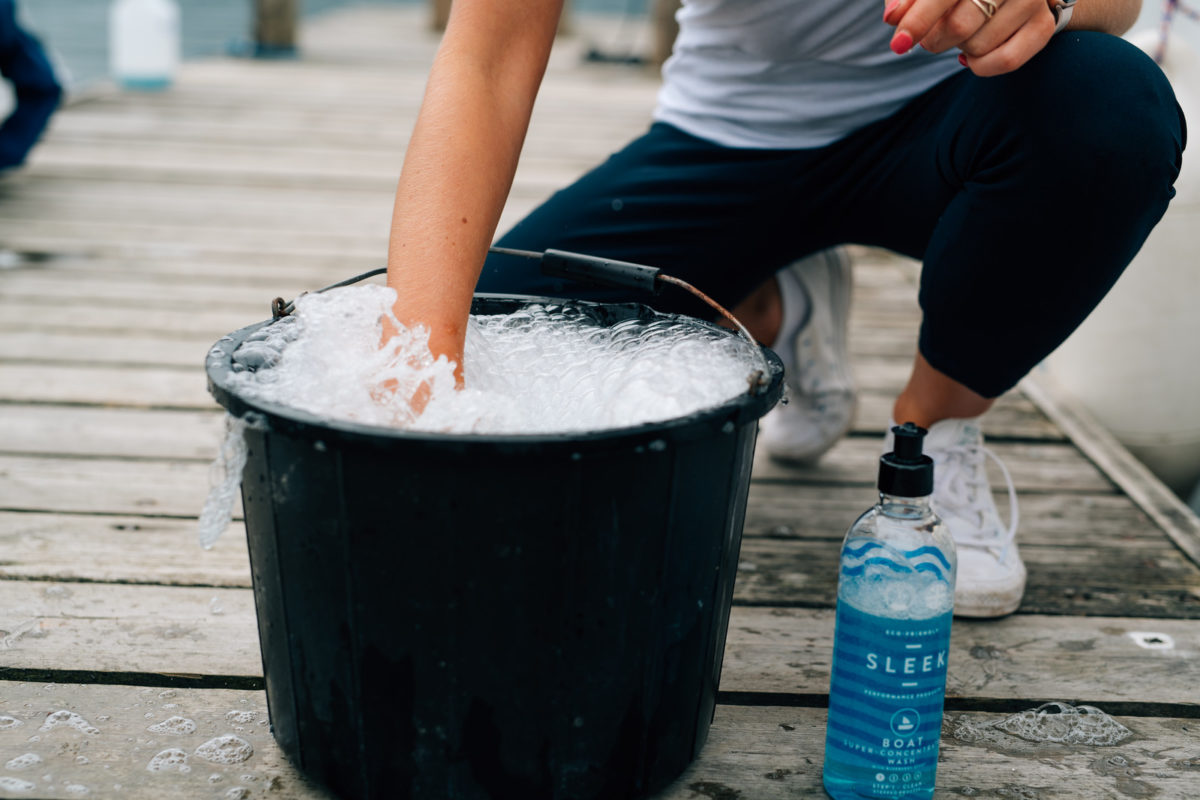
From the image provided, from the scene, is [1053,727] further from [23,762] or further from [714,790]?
[23,762]

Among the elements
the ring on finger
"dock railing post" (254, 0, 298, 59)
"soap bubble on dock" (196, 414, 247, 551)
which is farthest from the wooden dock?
"dock railing post" (254, 0, 298, 59)

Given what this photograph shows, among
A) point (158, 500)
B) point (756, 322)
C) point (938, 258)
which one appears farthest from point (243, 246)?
point (938, 258)

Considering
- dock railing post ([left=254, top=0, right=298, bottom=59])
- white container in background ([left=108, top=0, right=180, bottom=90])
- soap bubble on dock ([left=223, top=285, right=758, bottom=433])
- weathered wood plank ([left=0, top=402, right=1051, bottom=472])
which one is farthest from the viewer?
dock railing post ([left=254, top=0, right=298, bottom=59])

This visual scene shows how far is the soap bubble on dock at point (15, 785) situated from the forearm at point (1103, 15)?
3.60 feet

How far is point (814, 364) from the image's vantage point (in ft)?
4.91

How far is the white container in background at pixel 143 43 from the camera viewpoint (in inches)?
165

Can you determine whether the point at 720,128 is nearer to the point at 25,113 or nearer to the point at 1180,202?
the point at 1180,202

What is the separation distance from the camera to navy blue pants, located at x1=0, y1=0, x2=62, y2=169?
269cm

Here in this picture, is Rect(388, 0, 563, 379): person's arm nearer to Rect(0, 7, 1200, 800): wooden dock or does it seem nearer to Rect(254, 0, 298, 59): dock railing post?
Rect(0, 7, 1200, 800): wooden dock

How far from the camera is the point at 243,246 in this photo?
8.27ft

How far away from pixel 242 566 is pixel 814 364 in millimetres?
808

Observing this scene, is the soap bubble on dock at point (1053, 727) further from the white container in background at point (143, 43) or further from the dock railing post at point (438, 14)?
the dock railing post at point (438, 14)

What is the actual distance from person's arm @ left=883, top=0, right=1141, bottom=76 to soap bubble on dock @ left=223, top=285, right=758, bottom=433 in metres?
0.28

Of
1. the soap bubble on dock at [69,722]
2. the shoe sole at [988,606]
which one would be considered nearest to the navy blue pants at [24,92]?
the soap bubble on dock at [69,722]
